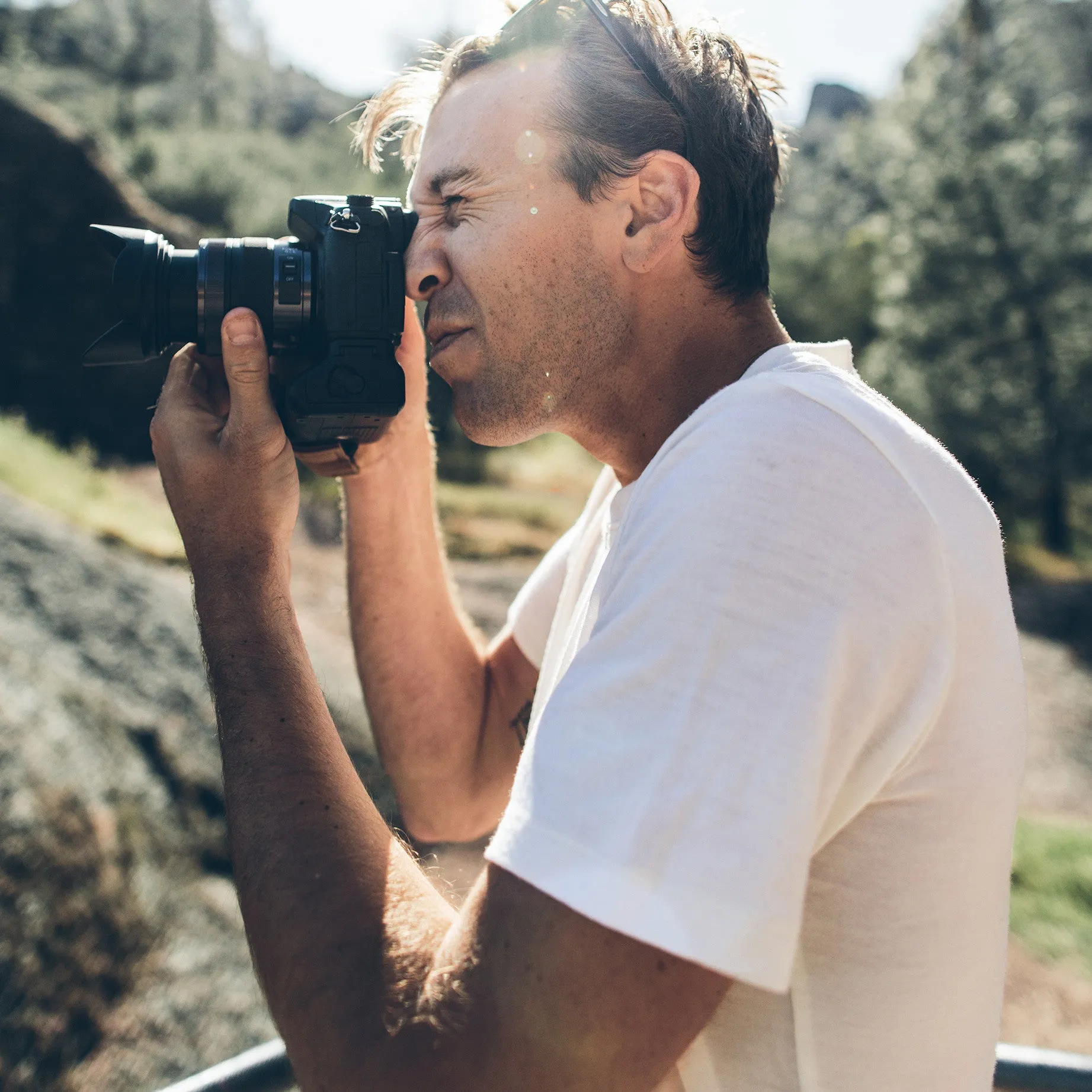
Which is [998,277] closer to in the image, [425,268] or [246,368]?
[425,268]

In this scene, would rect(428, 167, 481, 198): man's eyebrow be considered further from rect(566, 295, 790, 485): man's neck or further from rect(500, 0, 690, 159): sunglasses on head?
rect(566, 295, 790, 485): man's neck

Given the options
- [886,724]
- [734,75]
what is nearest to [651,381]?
[734,75]

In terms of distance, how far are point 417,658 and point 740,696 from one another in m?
1.18

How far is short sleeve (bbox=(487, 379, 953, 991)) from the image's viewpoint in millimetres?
852

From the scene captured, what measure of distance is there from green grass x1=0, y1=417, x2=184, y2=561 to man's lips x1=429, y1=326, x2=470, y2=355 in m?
4.61

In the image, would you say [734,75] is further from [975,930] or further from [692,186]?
[975,930]

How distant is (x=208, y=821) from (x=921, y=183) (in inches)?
620

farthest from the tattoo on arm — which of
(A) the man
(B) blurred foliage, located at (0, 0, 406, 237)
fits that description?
(B) blurred foliage, located at (0, 0, 406, 237)

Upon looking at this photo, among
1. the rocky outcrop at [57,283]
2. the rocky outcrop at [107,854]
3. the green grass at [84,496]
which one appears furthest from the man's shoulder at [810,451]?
the rocky outcrop at [57,283]

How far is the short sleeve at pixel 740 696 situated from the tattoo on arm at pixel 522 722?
1.04 metres

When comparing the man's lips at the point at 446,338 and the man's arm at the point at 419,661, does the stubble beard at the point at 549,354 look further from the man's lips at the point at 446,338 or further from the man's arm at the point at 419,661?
the man's arm at the point at 419,661

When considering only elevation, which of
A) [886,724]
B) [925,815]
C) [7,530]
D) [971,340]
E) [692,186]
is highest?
[692,186]

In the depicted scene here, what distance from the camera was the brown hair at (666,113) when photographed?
1593 mm

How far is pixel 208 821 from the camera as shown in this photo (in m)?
3.46
